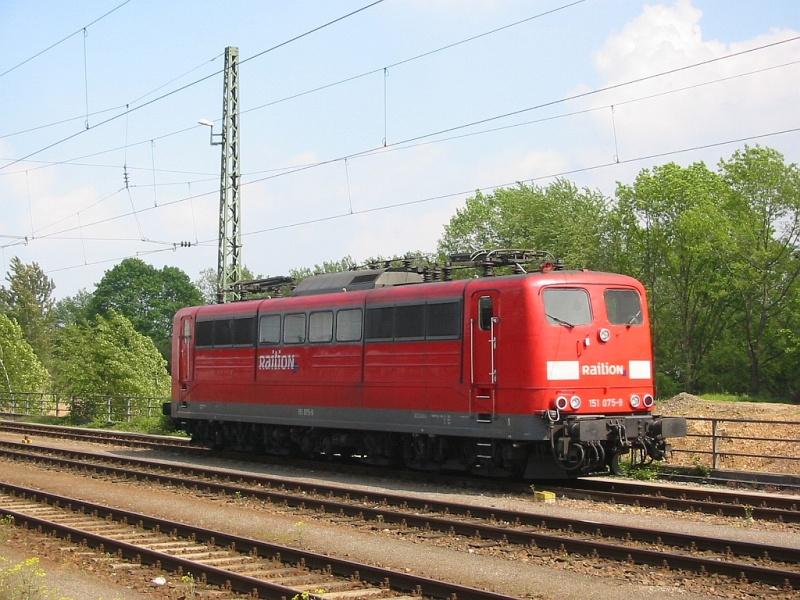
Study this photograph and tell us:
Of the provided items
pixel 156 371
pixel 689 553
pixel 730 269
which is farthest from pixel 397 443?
pixel 730 269

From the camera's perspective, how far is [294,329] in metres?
20.9

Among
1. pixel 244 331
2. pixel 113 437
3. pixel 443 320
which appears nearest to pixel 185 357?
pixel 244 331

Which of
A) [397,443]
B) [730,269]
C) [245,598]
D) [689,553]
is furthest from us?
→ [730,269]

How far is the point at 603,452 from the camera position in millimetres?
15492

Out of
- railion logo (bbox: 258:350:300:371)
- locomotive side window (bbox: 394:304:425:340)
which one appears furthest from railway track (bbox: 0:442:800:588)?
locomotive side window (bbox: 394:304:425:340)

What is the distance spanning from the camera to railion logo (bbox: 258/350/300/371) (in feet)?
68.5

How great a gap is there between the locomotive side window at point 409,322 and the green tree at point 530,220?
36.9 m

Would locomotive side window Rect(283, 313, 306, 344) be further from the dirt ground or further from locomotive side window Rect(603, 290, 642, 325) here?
the dirt ground

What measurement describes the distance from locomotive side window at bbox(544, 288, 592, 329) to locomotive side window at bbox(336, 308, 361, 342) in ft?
14.3

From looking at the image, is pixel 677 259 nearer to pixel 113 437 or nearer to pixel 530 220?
pixel 530 220

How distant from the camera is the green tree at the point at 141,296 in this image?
96312mm

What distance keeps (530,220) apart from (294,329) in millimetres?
40781

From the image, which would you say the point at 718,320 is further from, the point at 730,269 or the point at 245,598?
the point at 245,598

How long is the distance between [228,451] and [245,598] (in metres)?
15.7
